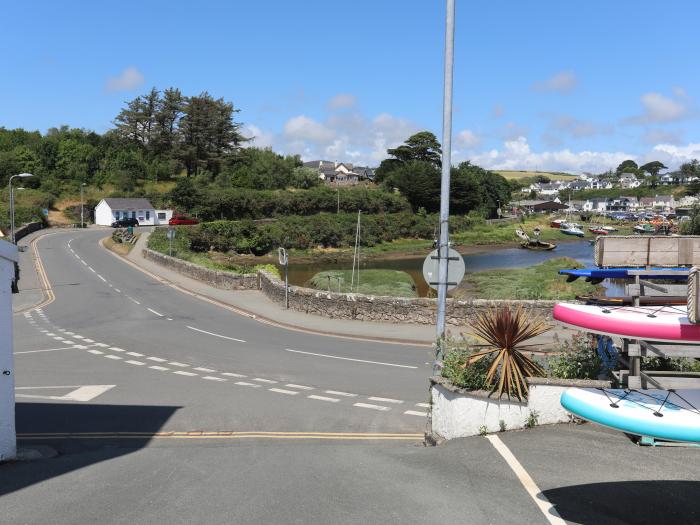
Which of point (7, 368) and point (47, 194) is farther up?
point (47, 194)

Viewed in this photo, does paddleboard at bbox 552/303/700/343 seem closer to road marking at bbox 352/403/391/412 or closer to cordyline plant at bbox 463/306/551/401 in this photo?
cordyline plant at bbox 463/306/551/401

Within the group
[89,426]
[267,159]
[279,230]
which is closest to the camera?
[89,426]

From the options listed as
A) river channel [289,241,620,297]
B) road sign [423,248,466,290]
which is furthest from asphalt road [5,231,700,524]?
river channel [289,241,620,297]

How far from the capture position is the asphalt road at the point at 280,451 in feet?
22.7

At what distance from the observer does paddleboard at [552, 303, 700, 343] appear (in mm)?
5543

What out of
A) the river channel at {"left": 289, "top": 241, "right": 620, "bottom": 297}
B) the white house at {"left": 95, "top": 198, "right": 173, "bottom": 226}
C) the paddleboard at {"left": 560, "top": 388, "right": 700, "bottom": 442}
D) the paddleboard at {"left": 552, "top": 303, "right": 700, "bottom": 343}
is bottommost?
the river channel at {"left": 289, "top": 241, "right": 620, "bottom": 297}

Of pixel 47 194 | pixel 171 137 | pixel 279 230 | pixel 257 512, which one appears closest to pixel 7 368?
pixel 257 512

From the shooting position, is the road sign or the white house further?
the white house

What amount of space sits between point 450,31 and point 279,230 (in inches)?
2877

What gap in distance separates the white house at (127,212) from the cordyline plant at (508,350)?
82475mm

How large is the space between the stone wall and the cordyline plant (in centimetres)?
2565

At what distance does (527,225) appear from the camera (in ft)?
404

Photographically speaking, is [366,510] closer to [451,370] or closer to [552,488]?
[552,488]

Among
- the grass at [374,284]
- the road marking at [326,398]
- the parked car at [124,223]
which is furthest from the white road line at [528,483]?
the parked car at [124,223]
